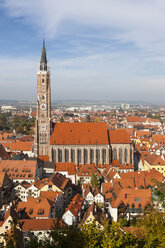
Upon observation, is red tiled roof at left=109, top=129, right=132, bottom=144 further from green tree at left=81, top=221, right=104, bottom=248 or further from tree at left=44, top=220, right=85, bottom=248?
tree at left=44, top=220, right=85, bottom=248

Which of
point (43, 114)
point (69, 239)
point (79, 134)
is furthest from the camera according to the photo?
point (43, 114)

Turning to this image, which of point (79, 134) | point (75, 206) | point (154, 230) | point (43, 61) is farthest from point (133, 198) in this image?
point (43, 61)

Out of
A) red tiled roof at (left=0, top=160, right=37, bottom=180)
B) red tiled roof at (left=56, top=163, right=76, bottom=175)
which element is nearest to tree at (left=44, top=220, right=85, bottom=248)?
red tiled roof at (left=0, top=160, right=37, bottom=180)

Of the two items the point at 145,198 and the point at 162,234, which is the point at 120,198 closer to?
the point at 145,198

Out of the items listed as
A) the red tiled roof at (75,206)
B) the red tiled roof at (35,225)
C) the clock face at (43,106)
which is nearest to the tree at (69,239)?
the red tiled roof at (35,225)

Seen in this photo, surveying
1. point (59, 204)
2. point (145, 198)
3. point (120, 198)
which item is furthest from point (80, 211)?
point (145, 198)

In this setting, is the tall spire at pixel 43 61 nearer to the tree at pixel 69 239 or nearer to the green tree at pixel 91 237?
the tree at pixel 69 239

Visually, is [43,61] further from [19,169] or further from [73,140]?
[19,169]
